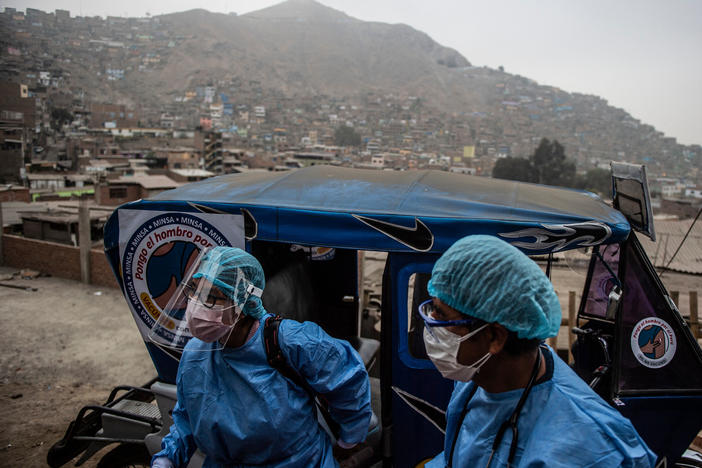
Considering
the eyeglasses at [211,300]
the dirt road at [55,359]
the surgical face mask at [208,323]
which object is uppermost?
the eyeglasses at [211,300]

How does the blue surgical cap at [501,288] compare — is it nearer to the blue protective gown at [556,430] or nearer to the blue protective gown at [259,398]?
the blue protective gown at [556,430]

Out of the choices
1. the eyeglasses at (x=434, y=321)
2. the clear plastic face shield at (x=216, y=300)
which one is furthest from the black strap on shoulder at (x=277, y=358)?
the eyeglasses at (x=434, y=321)

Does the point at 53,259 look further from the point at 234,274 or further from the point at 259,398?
the point at 259,398

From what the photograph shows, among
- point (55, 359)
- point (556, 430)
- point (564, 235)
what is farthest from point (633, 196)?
point (55, 359)

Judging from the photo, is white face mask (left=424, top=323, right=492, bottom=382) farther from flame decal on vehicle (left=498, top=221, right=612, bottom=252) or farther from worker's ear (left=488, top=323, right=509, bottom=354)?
flame decal on vehicle (left=498, top=221, right=612, bottom=252)

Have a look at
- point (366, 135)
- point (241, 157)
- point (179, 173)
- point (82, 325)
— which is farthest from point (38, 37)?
point (82, 325)

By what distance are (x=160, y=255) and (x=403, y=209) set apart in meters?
1.97

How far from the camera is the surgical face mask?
212 cm

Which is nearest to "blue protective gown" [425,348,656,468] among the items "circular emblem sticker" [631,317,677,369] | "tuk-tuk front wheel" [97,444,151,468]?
"circular emblem sticker" [631,317,677,369]

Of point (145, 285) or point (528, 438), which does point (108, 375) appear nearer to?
point (145, 285)

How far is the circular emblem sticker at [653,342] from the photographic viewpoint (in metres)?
3.01

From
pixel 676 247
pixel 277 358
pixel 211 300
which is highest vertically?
pixel 211 300

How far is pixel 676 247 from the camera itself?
16312mm

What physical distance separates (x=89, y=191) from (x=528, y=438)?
38094 mm
